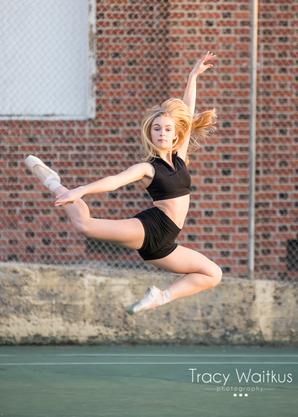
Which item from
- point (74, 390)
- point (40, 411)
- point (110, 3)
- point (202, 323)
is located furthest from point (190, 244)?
point (40, 411)

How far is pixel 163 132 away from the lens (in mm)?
9023

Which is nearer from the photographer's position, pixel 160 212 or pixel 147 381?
pixel 160 212

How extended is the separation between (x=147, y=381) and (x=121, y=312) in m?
2.32

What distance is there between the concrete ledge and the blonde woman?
3.93 metres

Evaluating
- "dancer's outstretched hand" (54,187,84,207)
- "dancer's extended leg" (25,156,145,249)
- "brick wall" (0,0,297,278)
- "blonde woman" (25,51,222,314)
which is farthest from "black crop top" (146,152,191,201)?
"brick wall" (0,0,297,278)

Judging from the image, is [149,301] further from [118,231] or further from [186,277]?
[118,231]

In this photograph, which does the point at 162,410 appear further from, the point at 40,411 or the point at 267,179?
the point at 267,179

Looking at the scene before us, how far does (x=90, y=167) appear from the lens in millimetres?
13508

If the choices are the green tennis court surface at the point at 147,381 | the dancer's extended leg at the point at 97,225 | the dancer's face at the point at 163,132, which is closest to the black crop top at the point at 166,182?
the dancer's face at the point at 163,132

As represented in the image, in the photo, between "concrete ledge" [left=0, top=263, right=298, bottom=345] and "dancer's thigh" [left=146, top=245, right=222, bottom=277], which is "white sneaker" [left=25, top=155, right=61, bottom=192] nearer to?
"dancer's thigh" [left=146, top=245, right=222, bottom=277]

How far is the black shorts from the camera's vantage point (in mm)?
8734

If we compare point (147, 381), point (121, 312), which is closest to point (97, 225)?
point (147, 381)

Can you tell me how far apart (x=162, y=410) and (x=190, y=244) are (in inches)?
169

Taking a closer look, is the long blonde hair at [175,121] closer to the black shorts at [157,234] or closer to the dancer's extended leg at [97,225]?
the black shorts at [157,234]
